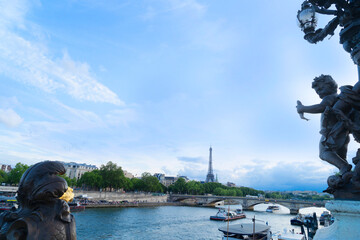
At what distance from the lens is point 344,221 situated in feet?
8.63

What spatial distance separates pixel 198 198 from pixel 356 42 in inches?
3061

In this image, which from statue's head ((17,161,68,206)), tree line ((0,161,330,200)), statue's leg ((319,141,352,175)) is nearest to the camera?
statue's head ((17,161,68,206))

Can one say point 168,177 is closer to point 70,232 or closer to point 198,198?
point 198,198

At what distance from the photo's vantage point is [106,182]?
6331 cm

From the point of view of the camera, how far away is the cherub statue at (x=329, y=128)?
3.16 m

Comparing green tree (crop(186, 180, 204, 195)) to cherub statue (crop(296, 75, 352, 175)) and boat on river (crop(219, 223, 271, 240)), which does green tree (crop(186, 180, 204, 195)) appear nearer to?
boat on river (crop(219, 223, 271, 240))

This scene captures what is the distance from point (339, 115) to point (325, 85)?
0.62 metres

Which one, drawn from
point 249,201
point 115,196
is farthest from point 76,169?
point 249,201

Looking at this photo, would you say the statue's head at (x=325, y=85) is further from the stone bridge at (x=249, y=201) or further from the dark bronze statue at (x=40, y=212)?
the stone bridge at (x=249, y=201)

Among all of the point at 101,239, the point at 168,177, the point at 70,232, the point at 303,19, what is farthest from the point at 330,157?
the point at 168,177

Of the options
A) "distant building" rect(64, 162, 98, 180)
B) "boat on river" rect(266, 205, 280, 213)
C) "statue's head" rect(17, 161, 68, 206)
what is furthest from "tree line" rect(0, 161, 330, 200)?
"statue's head" rect(17, 161, 68, 206)

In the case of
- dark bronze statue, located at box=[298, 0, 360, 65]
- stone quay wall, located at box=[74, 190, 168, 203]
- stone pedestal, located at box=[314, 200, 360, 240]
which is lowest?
stone quay wall, located at box=[74, 190, 168, 203]

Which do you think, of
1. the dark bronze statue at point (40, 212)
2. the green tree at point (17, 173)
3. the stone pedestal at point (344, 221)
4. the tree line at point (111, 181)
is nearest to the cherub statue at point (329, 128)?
the stone pedestal at point (344, 221)

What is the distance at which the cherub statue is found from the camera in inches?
124
